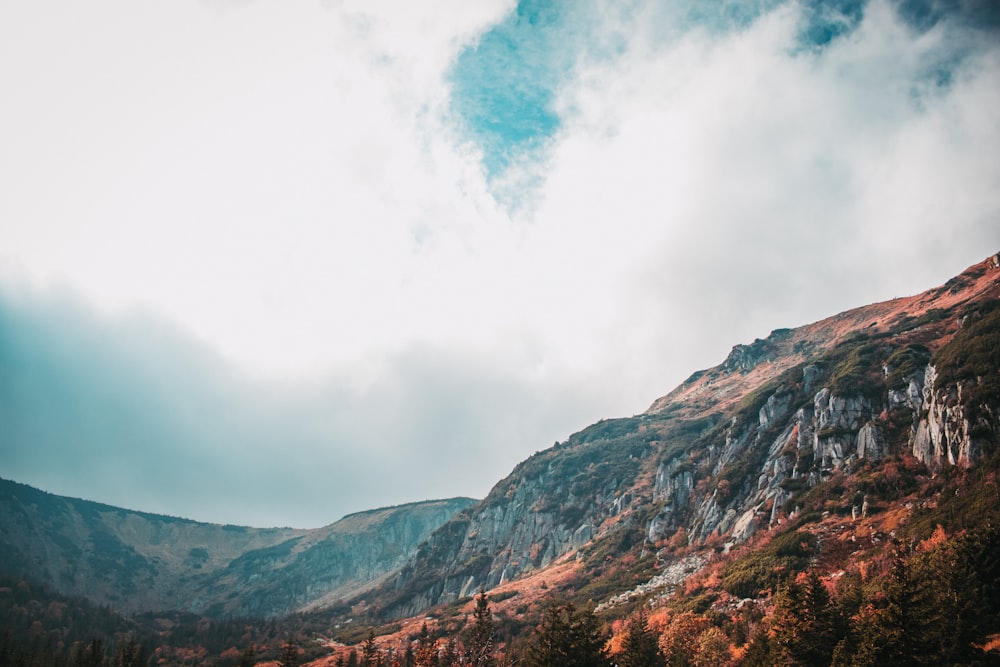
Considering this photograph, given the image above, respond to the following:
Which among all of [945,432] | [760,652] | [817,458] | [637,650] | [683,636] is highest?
[817,458]

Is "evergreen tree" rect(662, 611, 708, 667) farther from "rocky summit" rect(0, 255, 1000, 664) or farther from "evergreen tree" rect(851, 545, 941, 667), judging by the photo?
"evergreen tree" rect(851, 545, 941, 667)

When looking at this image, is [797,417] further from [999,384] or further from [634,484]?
[634,484]

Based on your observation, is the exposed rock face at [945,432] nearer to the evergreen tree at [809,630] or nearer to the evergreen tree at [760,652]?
the evergreen tree at [760,652]

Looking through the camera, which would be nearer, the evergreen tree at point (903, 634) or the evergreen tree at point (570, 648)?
the evergreen tree at point (903, 634)

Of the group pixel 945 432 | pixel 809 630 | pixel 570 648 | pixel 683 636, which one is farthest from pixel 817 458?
pixel 570 648

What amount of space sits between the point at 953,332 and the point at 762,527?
65.7m

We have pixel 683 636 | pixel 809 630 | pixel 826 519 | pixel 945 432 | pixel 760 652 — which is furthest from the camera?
pixel 826 519

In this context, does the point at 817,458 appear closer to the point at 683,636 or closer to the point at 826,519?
the point at 826,519

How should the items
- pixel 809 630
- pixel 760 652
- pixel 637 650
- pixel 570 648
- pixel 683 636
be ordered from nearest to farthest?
1. pixel 809 630
2. pixel 570 648
3. pixel 760 652
4. pixel 637 650
5. pixel 683 636

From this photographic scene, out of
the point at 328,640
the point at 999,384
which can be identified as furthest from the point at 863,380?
the point at 328,640

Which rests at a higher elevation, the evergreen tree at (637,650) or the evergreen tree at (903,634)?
the evergreen tree at (903,634)

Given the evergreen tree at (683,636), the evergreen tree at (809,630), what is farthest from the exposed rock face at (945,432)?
the evergreen tree at (809,630)

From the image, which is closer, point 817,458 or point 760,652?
point 760,652

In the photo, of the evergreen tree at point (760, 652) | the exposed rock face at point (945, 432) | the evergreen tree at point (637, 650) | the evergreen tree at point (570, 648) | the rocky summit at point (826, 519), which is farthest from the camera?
the exposed rock face at point (945, 432)
